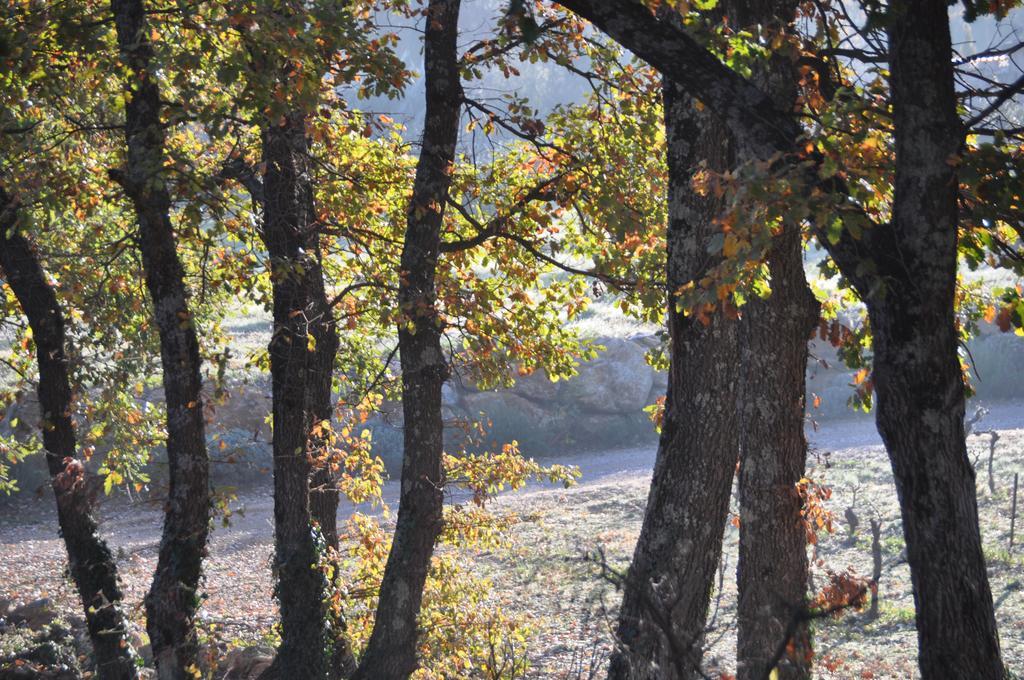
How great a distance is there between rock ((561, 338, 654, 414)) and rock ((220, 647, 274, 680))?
14.3 meters

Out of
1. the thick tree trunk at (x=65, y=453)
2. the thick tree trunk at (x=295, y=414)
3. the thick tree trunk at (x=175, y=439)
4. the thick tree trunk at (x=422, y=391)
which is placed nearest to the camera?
the thick tree trunk at (x=175, y=439)

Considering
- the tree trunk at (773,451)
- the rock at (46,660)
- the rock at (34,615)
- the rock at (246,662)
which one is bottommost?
→ the rock at (246,662)

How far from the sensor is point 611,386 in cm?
2522

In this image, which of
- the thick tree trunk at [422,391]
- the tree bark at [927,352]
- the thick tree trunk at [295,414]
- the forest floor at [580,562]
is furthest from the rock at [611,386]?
the tree bark at [927,352]

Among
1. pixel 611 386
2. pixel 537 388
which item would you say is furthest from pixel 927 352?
pixel 611 386

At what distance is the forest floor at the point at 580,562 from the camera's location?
1084 centimetres

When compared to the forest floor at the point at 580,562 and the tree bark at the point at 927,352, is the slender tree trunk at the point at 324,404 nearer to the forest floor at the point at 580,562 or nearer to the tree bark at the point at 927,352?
the forest floor at the point at 580,562

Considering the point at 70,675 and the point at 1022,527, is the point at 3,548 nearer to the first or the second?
the point at 70,675

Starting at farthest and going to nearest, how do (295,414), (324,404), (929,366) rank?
(324,404)
(295,414)
(929,366)

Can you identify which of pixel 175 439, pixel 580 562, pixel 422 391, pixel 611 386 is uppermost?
pixel 422 391

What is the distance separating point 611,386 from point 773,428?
19888mm

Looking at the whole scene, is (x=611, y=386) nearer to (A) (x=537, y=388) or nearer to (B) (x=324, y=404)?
(A) (x=537, y=388)

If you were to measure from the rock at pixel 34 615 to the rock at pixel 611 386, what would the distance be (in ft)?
47.6

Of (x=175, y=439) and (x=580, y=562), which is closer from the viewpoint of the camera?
(x=175, y=439)
